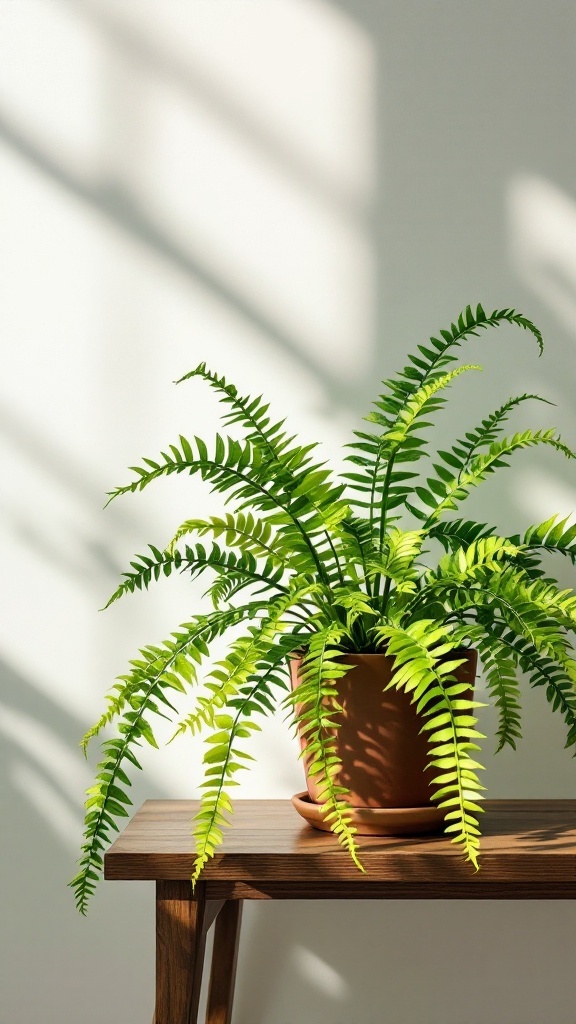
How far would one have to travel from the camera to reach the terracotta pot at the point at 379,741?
1.04 m

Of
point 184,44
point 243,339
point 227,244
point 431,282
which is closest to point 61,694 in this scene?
point 243,339

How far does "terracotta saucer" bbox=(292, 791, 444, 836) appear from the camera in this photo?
103cm

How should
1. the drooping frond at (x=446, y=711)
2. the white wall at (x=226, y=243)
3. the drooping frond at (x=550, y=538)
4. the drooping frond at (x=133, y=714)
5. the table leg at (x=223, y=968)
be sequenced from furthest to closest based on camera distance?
the white wall at (x=226, y=243), the table leg at (x=223, y=968), the drooping frond at (x=550, y=538), the drooping frond at (x=133, y=714), the drooping frond at (x=446, y=711)

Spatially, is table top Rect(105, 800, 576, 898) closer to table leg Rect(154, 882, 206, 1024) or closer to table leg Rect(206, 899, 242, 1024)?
table leg Rect(154, 882, 206, 1024)

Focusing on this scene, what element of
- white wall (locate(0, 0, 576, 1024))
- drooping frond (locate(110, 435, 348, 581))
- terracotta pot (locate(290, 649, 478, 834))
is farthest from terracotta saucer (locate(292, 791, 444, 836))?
white wall (locate(0, 0, 576, 1024))

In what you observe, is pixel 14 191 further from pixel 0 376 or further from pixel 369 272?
pixel 369 272

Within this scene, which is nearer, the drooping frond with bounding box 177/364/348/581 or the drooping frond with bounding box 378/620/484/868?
the drooping frond with bounding box 378/620/484/868

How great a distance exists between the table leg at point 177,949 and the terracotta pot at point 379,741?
210 mm

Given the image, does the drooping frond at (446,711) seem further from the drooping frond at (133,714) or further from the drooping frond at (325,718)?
the drooping frond at (133,714)

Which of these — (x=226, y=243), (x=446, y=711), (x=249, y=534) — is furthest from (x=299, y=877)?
(x=226, y=243)

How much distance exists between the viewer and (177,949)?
97cm

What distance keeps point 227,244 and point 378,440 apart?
48 centimetres

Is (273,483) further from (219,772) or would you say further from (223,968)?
(223,968)

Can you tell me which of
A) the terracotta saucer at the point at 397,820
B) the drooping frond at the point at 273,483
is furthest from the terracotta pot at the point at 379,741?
the drooping frond at the point at 273,483
